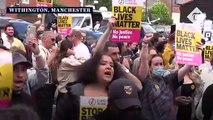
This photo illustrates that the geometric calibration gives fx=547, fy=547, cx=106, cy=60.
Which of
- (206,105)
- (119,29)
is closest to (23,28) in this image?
(119,29)

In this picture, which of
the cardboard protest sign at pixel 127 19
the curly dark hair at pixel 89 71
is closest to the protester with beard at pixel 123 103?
the curly dark hair at pixel 89 71

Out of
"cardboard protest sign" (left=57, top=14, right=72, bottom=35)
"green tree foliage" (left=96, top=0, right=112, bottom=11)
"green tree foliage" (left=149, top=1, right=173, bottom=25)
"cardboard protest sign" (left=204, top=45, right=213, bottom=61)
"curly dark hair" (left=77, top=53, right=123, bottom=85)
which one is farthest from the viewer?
"green tree foliage" (left=96, top=0, right=112, bottom=11)

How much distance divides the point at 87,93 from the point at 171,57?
14.6ft

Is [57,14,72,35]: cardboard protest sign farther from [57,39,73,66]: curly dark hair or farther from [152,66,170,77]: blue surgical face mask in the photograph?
[152,66,170,77]: blue surgical face mask

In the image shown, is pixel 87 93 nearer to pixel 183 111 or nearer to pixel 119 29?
pixel 183 111

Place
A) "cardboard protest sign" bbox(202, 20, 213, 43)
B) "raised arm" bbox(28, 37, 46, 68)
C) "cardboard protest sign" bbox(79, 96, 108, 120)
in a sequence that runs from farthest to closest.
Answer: "cardboard protest sign" bbox(202, 20, 213, 43) → "raised arm" bbox(28, 37, 46, 68) → "cardboard protest sign" bbox(79, 96, 108, 120)

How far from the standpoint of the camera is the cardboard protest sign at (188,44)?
6.68 m

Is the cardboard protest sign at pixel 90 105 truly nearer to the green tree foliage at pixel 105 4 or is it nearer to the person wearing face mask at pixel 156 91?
the person wearing face mask at pixel 156 91

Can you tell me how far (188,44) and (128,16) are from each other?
951 mm

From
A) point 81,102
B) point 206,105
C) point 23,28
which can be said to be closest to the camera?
point 81,102

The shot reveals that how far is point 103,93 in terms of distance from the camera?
466 cm

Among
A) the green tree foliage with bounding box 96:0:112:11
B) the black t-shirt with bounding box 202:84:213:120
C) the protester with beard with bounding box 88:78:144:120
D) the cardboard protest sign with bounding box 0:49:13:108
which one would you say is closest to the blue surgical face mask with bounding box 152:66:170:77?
the black t-shirt with bounding box 202:84:213:120

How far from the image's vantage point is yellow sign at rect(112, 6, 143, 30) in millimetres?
7281

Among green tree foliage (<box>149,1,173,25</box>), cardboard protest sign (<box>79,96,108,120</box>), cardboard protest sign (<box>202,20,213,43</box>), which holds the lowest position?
cardboard protest sign (<box>79,96,108,120</box>)
